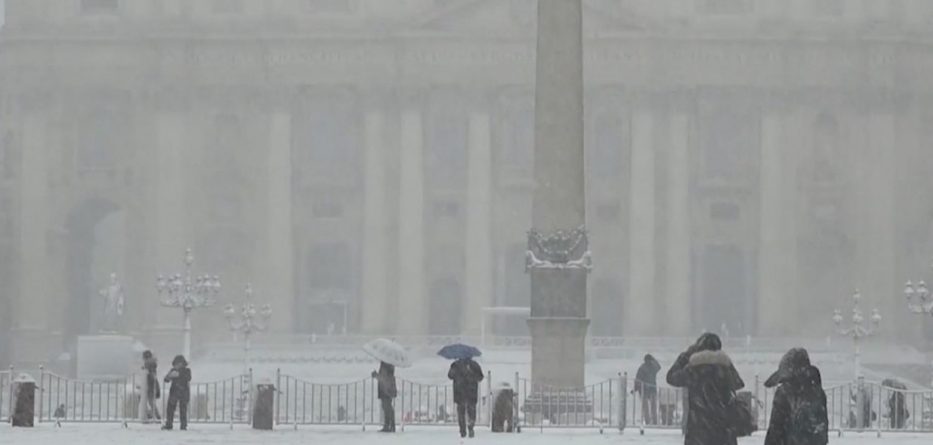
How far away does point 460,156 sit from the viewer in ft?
335

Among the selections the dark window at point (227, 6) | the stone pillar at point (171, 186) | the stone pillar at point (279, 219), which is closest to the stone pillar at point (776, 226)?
the stone pillar at point (279, 219)

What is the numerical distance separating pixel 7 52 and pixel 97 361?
1413 inches

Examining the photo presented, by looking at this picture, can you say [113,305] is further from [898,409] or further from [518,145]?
[898,409]

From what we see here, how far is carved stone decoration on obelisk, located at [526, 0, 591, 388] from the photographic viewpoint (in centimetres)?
3853

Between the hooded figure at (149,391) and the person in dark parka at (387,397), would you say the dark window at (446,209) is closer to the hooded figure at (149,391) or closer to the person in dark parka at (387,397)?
the hooded figure at (149,391)

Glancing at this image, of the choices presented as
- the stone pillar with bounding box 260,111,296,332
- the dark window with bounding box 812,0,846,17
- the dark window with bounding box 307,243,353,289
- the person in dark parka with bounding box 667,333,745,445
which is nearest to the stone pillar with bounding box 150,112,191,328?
the stone pillar with bounding box 260,111,296,332

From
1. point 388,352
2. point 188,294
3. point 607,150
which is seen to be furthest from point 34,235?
point 388,352

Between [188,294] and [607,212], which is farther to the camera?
[607,212]

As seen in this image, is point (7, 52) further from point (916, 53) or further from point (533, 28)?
point (916, 53)

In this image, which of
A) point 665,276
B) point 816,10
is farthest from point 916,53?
point 665,276

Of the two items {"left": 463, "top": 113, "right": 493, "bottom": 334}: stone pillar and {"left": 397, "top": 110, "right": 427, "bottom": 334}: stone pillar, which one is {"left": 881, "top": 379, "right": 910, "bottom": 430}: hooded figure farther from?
{"left": 397, "top": 110, "right": 427, "bottom": 334}: stone pillar

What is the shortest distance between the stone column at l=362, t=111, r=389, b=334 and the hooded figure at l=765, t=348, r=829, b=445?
257 ft

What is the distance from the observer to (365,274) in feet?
331

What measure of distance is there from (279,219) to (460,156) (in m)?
7.21
